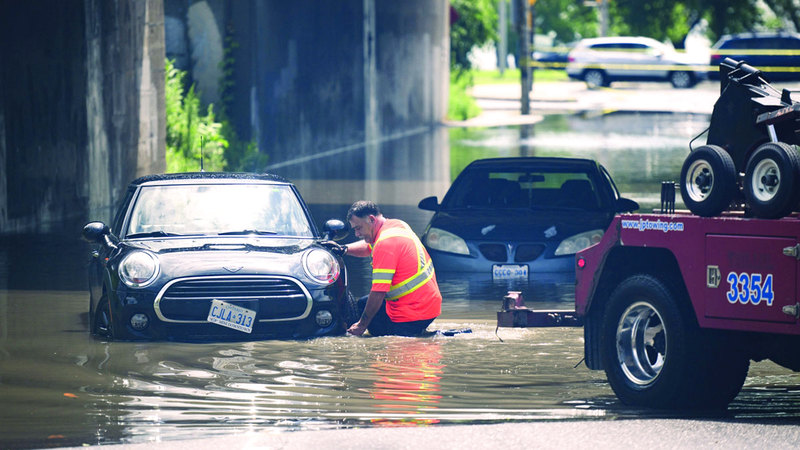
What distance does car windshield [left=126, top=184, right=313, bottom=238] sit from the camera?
11945mm

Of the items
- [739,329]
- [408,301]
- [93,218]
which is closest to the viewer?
[739,329]

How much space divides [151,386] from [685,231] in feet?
11.2

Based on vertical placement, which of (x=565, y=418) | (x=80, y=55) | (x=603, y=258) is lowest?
(x=565, y=418)

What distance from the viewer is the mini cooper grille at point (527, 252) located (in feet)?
47.0

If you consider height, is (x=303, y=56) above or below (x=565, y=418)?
above

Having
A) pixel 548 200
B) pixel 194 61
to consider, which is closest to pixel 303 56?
pixel 194 61

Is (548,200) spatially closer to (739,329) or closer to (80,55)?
(739,329)

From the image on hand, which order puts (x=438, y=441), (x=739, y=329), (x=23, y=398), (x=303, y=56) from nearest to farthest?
(x=438, y=441), (x=739, y=329), (x=23, y=398), (x=303, y=56)

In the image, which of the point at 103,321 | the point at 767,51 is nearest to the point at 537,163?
the point at 103,321

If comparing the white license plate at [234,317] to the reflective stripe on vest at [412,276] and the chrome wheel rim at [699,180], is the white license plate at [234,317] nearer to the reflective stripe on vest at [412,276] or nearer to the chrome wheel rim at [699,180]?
the reflective stripe on vest at [412,276]

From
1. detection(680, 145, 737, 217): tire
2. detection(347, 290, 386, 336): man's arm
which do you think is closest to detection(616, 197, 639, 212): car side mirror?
detection(347, 290, 386, 336): man's arm

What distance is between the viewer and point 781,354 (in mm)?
8375

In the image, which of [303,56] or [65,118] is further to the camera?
[303,56]

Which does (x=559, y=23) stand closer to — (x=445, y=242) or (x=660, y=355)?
(x=445, y=242)
